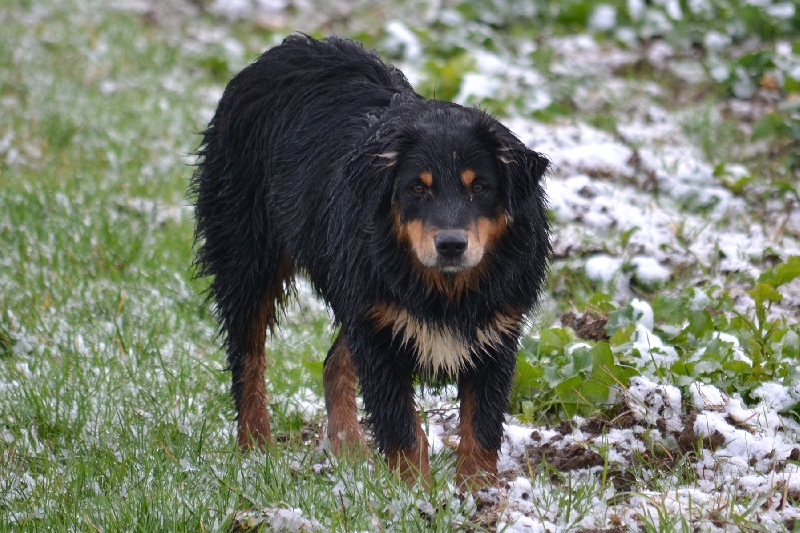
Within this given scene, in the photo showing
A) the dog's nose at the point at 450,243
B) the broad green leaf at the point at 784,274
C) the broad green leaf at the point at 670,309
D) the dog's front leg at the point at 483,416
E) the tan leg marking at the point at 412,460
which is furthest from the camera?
the broad green leaf at the point at 670,309

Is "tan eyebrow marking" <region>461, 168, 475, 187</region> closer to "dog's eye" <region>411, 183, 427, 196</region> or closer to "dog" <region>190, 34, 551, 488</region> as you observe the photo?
"dog" <region>190, 34, 551, 488</region>

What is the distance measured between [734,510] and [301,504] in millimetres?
1425

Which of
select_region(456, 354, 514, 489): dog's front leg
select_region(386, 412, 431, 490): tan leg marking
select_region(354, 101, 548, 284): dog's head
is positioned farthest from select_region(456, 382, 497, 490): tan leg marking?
select_region(354, 101, 548, 284): dog's head

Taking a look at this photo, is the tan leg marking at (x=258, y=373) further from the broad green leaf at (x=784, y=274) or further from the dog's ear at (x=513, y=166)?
the broad green leaf at (x=784, y=274)

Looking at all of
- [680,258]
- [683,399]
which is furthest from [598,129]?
[683,399]

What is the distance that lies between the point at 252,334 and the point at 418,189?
1.51 metres

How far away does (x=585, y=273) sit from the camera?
618 cm

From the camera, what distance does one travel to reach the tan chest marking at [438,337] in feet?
13.2

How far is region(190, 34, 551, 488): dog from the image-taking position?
12.7 ft

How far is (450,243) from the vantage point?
3678mm

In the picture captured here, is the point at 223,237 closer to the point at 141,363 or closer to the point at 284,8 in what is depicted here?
the point at 141,363

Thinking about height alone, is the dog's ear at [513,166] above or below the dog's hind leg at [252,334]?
above

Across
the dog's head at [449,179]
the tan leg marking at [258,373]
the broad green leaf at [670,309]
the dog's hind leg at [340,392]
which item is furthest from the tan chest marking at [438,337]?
the broad green leaf at [670,309]

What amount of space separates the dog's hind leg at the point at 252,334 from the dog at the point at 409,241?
0.26 metres
